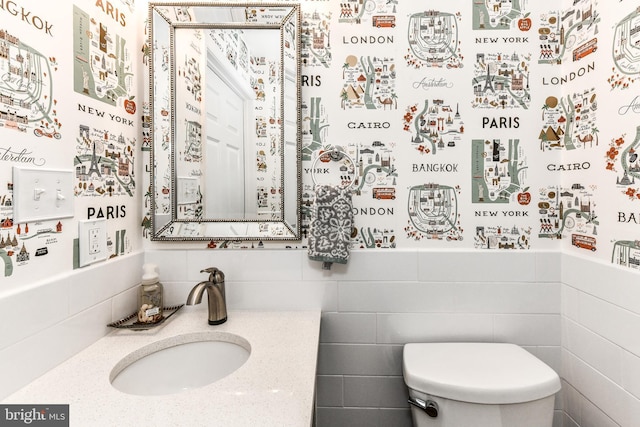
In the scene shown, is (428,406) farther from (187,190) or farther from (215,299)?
(187,190)

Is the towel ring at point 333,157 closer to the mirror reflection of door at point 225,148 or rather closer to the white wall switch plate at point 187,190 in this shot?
the mirror reflection of door at point 225,148

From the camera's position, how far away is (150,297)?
0.99 metres

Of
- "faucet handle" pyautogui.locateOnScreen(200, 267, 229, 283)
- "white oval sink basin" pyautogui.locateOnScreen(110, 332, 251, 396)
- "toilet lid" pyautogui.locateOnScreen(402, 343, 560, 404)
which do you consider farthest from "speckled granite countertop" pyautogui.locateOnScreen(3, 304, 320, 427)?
"toilet lid" pyautogui.locateOnScreen(402, 343, 560, 404)

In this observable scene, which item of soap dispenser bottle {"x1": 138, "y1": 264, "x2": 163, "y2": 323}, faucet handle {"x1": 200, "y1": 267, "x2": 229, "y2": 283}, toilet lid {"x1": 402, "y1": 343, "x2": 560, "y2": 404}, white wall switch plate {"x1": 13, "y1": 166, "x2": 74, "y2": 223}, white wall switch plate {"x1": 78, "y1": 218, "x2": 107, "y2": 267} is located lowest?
toilet lid {"x1": 402, "y1": 343, "x2": 560, "y2": 404}

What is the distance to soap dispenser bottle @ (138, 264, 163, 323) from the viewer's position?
0.95 m

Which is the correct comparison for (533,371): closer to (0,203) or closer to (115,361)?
(115,361)

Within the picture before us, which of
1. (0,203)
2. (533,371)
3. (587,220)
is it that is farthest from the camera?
(587,220)

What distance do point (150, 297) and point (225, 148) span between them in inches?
20.9

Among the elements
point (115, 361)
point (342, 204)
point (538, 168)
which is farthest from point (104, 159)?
point (538, 168)

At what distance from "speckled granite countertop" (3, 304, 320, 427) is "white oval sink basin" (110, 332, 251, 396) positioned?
0.9 inches

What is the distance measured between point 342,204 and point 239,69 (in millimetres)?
573

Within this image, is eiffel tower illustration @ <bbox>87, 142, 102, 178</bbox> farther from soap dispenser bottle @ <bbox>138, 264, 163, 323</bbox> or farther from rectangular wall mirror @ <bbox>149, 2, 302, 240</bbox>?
soap dispenser bottle @ <bbox>138, 264, 163, 323</bbox>

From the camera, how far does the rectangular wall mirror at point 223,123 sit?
106 cm

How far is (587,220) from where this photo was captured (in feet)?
3.20
